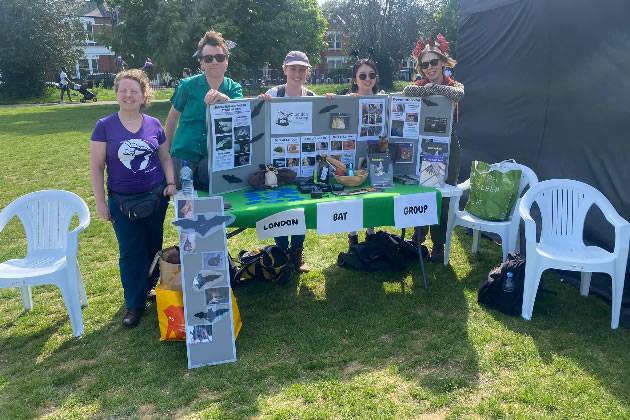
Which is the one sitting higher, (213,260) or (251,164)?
(251,164)

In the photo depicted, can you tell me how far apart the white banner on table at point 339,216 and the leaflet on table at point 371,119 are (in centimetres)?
74

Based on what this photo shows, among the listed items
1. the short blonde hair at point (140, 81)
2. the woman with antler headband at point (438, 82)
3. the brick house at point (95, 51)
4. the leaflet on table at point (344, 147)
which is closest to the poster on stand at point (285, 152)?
the leaflet on table at point (344, 147)

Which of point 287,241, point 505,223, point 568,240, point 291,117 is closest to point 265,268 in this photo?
point 287,241

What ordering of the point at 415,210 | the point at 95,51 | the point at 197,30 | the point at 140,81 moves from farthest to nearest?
the point at 95,51
the point at 197,30
the point at 415,210
the point at 140,81

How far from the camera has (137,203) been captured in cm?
326

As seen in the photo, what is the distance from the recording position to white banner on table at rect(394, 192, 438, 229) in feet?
11.7

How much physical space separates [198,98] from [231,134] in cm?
38

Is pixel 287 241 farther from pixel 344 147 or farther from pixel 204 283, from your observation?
pixel 204 283

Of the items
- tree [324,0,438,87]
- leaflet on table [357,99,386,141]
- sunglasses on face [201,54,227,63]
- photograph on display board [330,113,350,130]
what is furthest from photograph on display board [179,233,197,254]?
tree [324,0,438,87]

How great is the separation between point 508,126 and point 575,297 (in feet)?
6.34

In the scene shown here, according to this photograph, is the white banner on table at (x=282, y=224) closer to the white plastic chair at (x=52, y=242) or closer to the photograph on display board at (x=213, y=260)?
the photograph on display board at (x=213, y=260)

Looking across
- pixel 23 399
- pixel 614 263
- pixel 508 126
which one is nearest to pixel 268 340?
pixel 23 399

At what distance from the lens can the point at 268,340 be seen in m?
3.31

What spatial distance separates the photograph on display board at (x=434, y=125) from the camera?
3.98m
